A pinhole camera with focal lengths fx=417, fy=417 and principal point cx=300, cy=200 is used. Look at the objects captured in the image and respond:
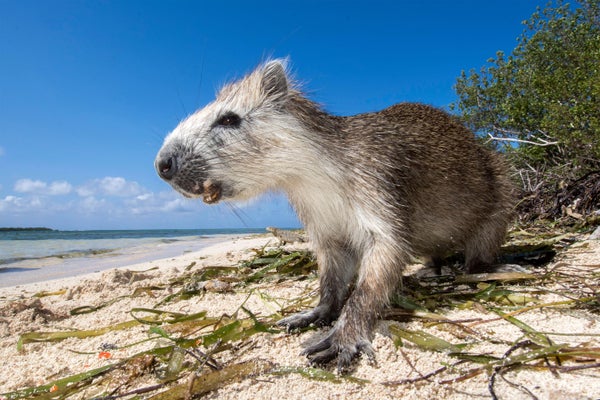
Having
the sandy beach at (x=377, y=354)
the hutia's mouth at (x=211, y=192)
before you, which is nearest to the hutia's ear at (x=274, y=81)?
the hutia's mouth at (x=211, y=192)

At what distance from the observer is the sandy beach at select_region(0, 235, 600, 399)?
1601 millimetres

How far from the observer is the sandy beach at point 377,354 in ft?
5.25

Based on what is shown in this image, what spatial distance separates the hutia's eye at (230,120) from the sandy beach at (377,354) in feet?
3.92

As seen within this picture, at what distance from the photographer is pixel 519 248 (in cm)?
427

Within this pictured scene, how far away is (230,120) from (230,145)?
0.28 m

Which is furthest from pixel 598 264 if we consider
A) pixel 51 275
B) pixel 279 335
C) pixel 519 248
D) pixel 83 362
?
pixel 51 275

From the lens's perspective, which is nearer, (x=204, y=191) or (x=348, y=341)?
(x=348, y=341)

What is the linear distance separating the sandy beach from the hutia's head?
2.50ft

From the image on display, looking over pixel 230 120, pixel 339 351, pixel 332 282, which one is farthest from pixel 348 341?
pixel 230 120

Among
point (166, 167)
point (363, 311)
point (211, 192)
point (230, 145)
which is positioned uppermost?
point (230, 145)

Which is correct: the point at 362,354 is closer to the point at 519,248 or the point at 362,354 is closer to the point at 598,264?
the point at 598,264

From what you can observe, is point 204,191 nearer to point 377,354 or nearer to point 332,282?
point 332,282

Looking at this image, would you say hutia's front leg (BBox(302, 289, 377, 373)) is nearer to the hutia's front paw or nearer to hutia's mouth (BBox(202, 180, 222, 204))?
the hutia's front paw

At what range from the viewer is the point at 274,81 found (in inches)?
118
